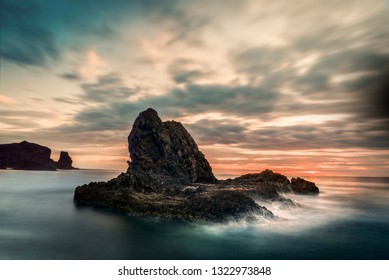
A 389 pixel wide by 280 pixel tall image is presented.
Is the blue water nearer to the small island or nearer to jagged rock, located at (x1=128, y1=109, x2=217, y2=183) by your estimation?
the small island

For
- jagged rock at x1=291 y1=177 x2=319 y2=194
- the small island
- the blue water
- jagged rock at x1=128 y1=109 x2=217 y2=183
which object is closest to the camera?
the blue water

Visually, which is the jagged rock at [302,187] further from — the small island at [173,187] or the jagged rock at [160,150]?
the jagged rock at [160,150]

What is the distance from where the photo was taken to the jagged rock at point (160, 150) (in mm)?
47469

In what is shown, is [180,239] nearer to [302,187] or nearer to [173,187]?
[173,187]

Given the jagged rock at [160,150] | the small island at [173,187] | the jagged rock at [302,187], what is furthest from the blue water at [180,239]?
the jagged rock at [302,187]

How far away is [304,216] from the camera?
3262 centimetres

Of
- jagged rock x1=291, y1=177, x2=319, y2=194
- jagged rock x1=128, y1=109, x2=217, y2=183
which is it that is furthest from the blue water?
jagged rock x1=291, y1=177, x2=319, y2=194

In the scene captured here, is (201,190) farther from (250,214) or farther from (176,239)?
(176,239)

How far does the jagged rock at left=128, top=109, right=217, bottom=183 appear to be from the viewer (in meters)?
47.5

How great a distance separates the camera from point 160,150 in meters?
49.1

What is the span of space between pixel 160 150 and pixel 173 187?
1446 centimetres

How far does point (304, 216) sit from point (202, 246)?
60.4 ft
